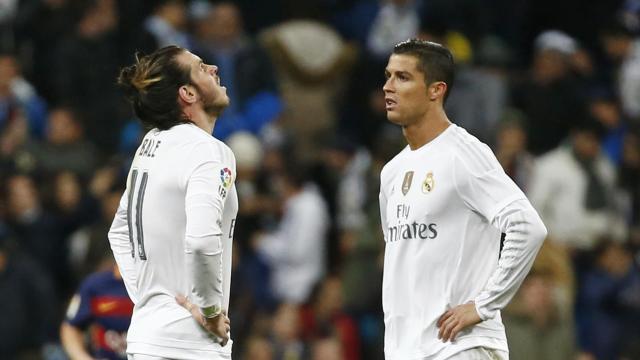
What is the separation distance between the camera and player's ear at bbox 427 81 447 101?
7.55 meters

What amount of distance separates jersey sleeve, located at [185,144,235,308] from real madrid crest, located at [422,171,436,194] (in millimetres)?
977

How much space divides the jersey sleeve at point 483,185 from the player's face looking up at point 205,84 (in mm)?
1126

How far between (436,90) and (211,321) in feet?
5.20

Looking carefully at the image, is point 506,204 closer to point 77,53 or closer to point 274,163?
point 274,163

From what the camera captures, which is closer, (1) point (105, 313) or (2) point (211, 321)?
(2) point (211, 321)

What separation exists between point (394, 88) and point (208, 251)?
Result: 137 centimetres

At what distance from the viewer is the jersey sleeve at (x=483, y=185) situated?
284 inches

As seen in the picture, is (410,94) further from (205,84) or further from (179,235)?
(179,235)

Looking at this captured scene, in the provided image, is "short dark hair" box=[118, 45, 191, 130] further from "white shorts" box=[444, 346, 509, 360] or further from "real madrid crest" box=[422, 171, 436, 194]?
"white shorts" box=[444, 346, 509, 360]

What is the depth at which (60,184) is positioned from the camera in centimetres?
1405

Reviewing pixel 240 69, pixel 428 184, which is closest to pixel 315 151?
pixel 240 69

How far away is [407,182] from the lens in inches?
296

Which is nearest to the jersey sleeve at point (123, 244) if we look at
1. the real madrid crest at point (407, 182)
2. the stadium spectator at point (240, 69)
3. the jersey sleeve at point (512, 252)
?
the real madrid crest at point (407, 182)

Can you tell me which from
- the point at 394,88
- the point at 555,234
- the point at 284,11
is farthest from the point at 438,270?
the point at 284,11
